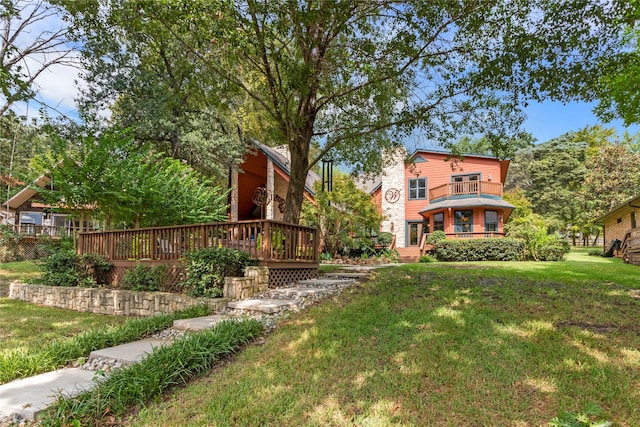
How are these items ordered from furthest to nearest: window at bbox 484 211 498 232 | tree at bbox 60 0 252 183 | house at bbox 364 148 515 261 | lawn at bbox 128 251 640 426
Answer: window at bbox 484 211 498 232
house at bbox 364 148 515 261
tree at bbox 60 0 252 183
lawn at bbox 128 251 640 426

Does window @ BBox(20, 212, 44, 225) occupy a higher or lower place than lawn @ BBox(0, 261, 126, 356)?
higher

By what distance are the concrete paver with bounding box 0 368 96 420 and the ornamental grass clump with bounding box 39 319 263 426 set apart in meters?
0.15

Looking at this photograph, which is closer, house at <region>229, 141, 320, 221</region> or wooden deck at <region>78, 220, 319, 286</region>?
wooden deck at <region>78, 220, 319, 286</region>

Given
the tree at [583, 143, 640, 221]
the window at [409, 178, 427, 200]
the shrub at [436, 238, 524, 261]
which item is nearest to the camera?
the shrub at [436, 238, 524, 261]

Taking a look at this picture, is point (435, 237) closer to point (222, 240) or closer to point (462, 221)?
point (462, 221)

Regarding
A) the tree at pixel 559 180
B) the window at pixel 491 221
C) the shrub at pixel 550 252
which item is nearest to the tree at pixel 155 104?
the window at pixel 491 221

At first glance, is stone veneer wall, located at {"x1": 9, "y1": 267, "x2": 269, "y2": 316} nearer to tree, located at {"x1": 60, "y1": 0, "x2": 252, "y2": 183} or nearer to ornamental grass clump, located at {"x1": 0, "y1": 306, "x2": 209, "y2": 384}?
ornamental grass clump, located at {"x1": 0, "y1": 306, "x2": 209, "y2": 384}

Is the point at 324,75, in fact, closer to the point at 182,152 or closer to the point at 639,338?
the point at 639,338

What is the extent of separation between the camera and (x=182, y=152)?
1625 centimetres

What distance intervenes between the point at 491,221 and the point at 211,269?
16.2 meters

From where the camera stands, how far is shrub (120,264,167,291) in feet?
25.2

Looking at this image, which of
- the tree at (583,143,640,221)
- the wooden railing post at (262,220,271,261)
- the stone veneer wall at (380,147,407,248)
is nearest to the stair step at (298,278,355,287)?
the wooden railing post at (262,220,271,261)

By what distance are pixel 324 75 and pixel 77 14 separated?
18.4 ft

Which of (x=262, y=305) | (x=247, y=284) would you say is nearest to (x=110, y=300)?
(x=247, y=284)
